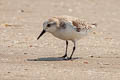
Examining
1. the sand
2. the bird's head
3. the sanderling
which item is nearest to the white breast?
the sanderling

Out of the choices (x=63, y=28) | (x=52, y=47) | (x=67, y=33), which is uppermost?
(x=63, y=28)

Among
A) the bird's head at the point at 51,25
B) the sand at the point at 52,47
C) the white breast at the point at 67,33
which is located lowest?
the sand at the point at 52,47

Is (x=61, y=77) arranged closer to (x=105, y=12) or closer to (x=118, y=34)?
(x=118, y=34)

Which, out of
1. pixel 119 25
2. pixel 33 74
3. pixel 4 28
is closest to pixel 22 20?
pixel 4 28

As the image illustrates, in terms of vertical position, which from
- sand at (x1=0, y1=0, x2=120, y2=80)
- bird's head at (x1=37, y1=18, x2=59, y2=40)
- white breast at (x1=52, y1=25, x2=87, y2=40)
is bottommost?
sand at (x1=0, y1=0, x2=120, y2=80)

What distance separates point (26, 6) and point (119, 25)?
490 centimetres

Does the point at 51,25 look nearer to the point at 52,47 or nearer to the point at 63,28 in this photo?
the point at 63,28

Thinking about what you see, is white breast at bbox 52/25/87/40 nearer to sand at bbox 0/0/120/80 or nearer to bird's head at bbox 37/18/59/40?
bird's head at bbox 37/18/59/40

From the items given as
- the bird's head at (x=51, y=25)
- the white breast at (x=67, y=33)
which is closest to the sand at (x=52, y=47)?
the white breast at (x=67, y=33)

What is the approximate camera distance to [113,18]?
16.5 m

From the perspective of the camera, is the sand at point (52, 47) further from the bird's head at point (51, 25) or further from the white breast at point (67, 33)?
the bird's head at point (51, 25)

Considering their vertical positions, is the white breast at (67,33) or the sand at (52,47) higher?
the white breast at (67,33)

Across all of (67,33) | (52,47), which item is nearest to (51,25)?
(67,33)

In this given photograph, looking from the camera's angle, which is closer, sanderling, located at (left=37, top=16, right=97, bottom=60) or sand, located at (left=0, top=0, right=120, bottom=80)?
sand, located at (left=0, top=0, right=120, bottom=80)
